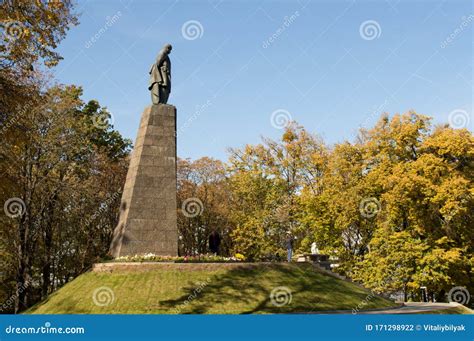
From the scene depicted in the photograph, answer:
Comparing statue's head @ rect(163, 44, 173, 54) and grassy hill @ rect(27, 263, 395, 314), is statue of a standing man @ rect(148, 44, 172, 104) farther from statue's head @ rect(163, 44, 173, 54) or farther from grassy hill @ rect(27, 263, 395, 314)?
grassy hill @ rect(27, 263, 395, 314)

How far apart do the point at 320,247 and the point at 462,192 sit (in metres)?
14.1

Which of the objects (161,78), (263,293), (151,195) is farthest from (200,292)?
(161,78)

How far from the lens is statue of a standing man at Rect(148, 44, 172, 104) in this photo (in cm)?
2850

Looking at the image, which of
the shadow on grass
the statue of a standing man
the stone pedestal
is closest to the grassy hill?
the shadow on grass

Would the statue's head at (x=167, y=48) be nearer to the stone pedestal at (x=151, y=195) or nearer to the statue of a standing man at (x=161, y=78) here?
the statue of a standing man at (x=161, y=78)

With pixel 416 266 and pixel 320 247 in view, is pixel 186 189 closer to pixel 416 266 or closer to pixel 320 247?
pixel 320 247

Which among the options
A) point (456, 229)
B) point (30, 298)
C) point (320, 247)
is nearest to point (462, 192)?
point (456, 229)

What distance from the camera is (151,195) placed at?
86.8 feet

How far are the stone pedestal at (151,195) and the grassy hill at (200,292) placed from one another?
1.95 m

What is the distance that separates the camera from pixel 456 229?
34.8 metres

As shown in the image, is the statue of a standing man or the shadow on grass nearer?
the shadow on grass

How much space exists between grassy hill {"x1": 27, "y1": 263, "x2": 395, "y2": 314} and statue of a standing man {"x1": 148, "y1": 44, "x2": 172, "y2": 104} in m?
9.64

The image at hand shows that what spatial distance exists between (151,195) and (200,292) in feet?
20.9

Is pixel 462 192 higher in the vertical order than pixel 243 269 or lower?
higher
